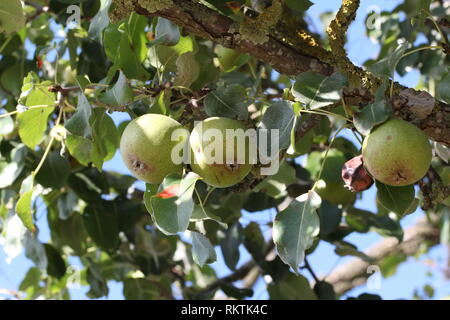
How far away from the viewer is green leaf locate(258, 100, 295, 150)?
54.7 inches

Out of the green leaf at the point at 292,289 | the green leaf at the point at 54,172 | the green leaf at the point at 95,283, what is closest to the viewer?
the green leaf at the point at 54,172

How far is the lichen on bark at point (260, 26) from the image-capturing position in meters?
1.61

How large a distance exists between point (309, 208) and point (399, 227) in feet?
4.59

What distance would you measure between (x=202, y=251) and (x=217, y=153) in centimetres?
22

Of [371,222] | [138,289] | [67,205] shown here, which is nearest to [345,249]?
[371,222]

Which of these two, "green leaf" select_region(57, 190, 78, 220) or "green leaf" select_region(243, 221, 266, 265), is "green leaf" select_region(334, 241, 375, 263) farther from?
"green leaf" select_region(57, 190, 78, 220)

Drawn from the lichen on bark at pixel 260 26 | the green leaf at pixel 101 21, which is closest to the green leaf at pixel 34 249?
the green leaf at pixel 101 21

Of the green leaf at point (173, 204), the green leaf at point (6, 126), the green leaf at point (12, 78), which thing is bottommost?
the green leaf at point (12, 78)

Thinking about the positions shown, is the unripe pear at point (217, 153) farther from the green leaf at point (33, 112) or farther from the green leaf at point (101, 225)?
the green leaf at point (101, 225)

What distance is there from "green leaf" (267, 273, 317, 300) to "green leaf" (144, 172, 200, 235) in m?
1.26

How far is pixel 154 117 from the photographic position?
1.48 m

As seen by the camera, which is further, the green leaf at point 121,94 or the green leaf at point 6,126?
the green leaf at point 6,126

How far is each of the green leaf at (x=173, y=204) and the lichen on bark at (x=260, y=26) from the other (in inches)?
15.2
